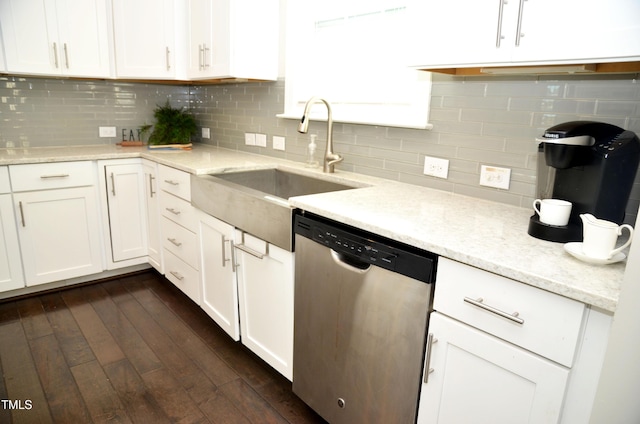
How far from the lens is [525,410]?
1.05m

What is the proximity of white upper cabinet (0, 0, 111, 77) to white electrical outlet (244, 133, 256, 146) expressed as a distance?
1154 millimetres

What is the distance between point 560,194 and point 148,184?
2.67 meters

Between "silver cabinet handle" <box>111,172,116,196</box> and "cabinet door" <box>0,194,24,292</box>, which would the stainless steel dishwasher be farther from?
"cabinet door" <box>0,194,24,292</box>

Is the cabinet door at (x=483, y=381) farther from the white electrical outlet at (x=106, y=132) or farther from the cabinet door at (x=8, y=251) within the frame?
the white electrical outlet at (x=106, y=132)

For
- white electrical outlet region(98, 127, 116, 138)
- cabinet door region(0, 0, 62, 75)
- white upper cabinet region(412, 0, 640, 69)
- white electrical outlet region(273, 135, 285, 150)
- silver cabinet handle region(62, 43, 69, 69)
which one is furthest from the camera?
white electrical outlet region(98, 127, 116, 138)

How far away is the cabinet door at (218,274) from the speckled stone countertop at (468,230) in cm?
37

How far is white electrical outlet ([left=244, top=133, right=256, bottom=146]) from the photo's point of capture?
3058 millimetres

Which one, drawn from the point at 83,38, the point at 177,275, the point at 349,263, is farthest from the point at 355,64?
the point at 83,38

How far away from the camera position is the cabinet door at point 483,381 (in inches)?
39.8

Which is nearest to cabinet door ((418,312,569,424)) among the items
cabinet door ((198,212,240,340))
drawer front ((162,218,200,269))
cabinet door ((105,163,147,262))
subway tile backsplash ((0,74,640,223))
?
subway tile backsplash ((0,74,640,223))

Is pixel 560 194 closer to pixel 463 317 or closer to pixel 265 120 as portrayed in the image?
pixel 463 317

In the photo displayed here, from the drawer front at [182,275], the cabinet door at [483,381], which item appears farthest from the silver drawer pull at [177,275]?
the cabinet door at [483,381]

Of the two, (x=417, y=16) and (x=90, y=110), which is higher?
(x=417, y=16)

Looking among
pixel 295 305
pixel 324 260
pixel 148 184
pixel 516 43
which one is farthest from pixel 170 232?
pixel 516 43
